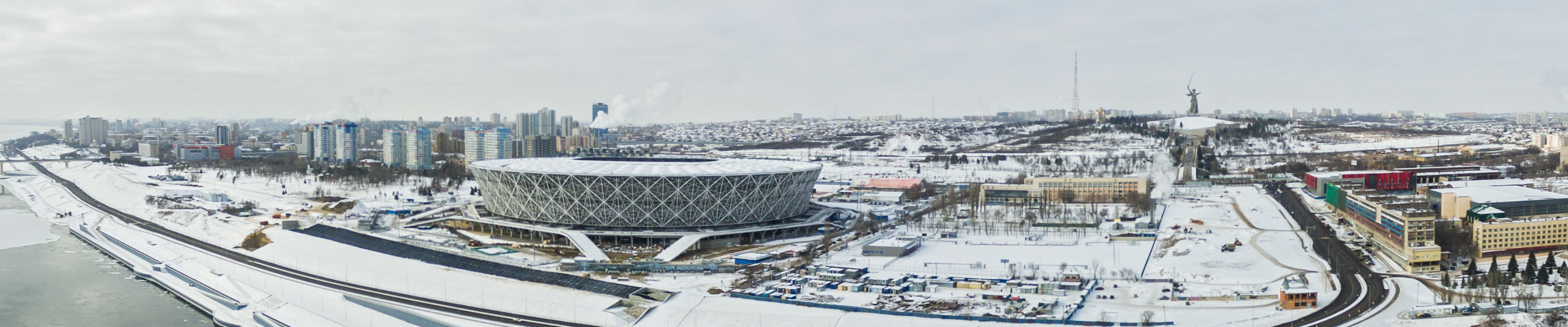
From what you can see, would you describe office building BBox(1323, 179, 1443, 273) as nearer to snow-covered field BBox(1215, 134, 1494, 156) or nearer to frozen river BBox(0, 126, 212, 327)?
frozen river BBox(0, 126, 212, 327)

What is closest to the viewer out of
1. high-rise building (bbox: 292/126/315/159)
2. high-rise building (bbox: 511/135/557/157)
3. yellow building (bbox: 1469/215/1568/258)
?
yellow building (bbox: 1469/215/1568/258)

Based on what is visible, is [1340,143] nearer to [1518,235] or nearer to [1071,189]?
[1071,189]

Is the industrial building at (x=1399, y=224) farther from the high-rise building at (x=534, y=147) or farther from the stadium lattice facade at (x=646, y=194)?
the high-rise building at (x=534, y=147)

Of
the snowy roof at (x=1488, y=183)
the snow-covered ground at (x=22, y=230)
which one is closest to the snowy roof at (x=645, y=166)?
the snow-covered ground at (x=22, y=230)

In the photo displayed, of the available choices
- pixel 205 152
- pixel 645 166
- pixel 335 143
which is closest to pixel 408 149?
pixel 335 143

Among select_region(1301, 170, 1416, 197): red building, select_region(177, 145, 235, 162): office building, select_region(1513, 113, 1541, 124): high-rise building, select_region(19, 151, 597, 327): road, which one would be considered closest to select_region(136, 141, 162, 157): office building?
select_region(177, 145, 235, 162): office building

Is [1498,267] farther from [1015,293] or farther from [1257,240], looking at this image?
[1015,293]
